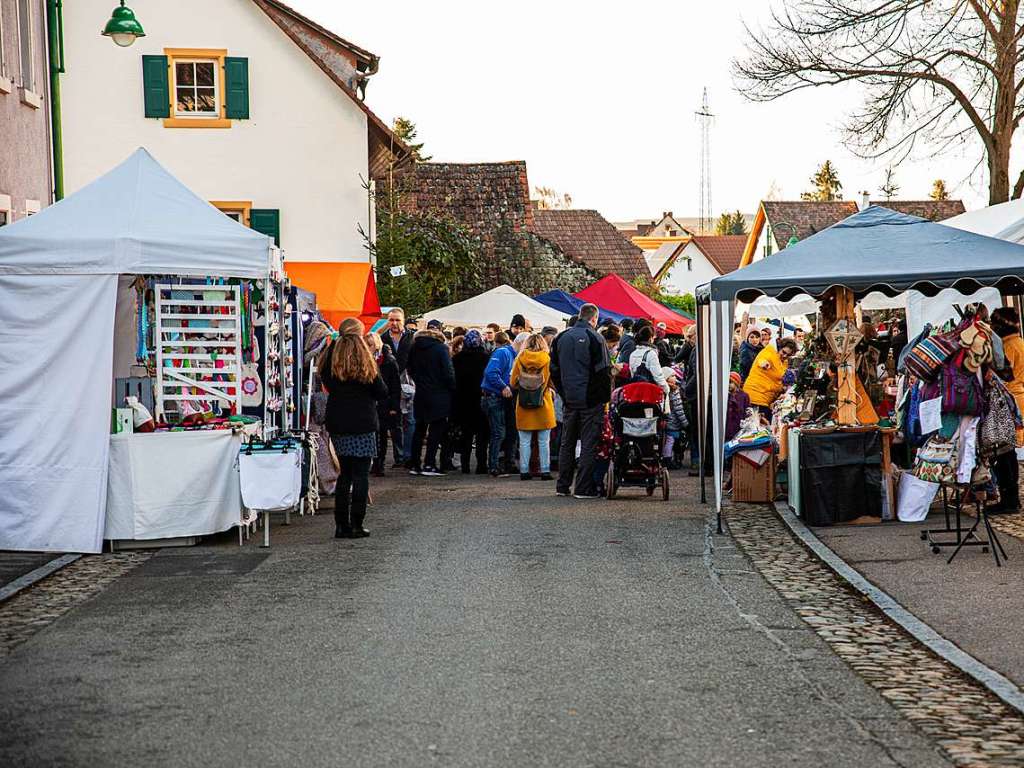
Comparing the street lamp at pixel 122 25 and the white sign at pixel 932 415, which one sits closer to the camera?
the white sign at pixel 932 415

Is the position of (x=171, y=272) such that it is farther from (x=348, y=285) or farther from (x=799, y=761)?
(x=348, y=285)

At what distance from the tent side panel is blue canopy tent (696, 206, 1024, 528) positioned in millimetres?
5488

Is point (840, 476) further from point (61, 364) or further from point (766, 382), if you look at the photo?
point (61, 364)

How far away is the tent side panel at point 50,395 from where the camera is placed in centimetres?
1209

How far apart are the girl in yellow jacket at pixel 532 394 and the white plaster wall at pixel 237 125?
1353 centimetres

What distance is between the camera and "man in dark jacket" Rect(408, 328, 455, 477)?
60.8 ft

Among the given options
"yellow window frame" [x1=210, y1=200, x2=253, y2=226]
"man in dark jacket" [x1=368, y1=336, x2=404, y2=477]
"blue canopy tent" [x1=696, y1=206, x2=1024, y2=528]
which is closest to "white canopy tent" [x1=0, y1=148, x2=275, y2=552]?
"man in dark jacket" [x1=368, y1=336, x2=404, y2=477]

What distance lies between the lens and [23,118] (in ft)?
63.9

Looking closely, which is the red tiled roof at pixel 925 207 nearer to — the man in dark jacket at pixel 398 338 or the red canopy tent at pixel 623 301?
the red canopy tent at pixel 623 301

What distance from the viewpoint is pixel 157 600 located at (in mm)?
9859

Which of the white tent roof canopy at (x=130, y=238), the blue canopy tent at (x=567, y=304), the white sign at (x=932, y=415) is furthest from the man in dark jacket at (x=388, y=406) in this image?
the blue canopy tent at (x=567, y=304)

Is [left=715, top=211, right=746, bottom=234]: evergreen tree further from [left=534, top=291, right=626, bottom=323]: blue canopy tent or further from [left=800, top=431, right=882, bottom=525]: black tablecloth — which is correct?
[left=800, top=431, right=882, bottom=525]: black tablecloth

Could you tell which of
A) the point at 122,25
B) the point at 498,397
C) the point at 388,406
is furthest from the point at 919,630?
the point at 122,25

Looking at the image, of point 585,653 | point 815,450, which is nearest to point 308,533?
point 815,450
